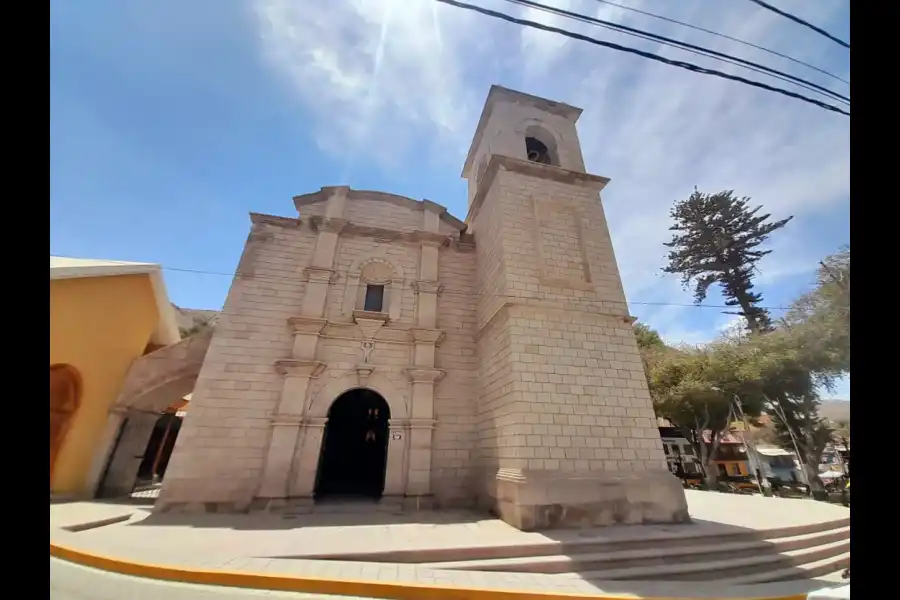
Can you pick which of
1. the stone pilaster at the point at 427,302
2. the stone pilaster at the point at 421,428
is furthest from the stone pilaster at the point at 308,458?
the stone pilaster at the point at 427,302

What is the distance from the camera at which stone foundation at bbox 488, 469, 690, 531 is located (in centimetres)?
582

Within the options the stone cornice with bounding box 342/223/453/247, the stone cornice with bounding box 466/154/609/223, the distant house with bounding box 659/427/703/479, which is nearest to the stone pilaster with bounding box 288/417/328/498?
the stone cornice with bounding box 342/223/453/247

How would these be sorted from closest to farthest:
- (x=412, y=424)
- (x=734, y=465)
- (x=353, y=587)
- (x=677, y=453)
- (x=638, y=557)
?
(x=353, y=587) → (x=638, y=557) → (x=412, y=424) → (x=677, y=453) → (x=734, y=465)

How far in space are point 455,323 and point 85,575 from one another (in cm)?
770

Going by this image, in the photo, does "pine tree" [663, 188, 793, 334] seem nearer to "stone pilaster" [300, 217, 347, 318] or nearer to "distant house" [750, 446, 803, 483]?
"distant house" [750, 446, 803, 483]

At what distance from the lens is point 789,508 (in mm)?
7980

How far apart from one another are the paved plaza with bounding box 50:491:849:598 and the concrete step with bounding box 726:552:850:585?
276mm

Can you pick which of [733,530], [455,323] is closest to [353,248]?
[455,323]

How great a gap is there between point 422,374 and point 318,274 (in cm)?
402

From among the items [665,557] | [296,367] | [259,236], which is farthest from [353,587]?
[259,236]

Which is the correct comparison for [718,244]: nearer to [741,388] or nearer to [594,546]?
[741,388]

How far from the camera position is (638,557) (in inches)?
186
